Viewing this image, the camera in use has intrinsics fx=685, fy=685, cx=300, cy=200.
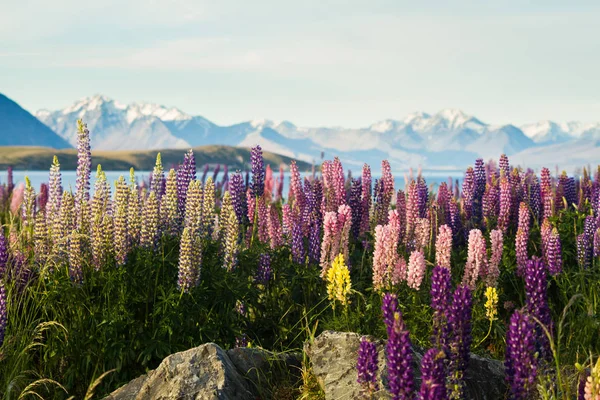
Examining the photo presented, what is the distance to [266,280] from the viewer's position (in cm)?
833

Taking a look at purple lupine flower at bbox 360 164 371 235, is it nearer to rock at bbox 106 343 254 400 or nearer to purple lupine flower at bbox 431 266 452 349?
rock at bbox 106 343 254 400

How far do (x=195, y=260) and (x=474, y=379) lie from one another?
297 centimetres

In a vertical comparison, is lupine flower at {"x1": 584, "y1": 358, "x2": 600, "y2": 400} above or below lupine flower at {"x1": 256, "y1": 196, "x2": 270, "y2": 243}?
below

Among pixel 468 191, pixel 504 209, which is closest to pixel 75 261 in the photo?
pixel 504 209

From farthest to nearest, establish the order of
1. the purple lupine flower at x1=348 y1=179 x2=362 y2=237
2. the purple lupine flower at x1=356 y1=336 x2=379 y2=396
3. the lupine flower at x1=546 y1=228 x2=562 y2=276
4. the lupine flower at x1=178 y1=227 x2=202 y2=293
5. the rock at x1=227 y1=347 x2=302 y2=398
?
1. the purple lupine flower at x1=348 y1=179 x2=362 y2=237
2. the lupine flower at x1=546 y1=228 x2=562 y2=276
3. the lupine flower at x1=178 y1=227 x2=202 y2=293
4. the rock at x1=227 y1=347 x2=302 y2=398
5. the purple lupine flower at x1=356 y1=336 x2=379 y2=396

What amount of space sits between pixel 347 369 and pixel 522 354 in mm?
1615

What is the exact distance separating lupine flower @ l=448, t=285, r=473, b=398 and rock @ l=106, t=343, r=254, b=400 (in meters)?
2.02

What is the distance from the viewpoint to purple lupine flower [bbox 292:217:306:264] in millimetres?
8766

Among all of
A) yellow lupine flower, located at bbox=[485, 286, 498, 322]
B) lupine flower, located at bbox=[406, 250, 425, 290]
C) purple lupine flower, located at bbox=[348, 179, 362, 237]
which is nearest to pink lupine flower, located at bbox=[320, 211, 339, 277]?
lupine flower, located at bbox=[406, 250, 425, 290]

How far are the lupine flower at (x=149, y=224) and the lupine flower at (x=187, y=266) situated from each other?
0.81m

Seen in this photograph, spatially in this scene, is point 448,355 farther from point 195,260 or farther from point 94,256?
point 94,256

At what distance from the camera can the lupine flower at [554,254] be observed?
8.99 m

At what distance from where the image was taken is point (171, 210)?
8.16 m

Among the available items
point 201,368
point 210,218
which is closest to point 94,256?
point 210,218
